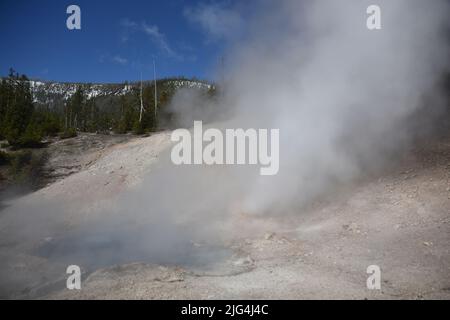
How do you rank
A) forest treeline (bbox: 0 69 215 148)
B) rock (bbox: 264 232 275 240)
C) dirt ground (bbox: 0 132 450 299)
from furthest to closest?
forest treeline (bbox: 0 69 215 148)
rock (bbox: 264 232 275 240)
dirt ground (bbox: 0 132 450 299)

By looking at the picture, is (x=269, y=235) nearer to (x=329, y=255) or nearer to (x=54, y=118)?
(x=329, y=255)

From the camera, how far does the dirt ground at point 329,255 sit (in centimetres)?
496

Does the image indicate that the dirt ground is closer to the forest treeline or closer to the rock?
the rock

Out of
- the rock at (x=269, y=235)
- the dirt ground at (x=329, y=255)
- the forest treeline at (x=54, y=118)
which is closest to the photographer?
the dirt ground at (x=329, y=255)

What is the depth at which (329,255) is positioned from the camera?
21.0 ft

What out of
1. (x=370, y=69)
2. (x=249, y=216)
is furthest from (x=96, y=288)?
(x=370, y=69)

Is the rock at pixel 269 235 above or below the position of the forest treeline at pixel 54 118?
below

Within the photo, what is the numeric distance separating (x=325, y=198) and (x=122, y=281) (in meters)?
5.63

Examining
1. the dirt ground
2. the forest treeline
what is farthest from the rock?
the forest treeline

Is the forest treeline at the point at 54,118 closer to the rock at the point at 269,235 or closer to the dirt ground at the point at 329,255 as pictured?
the dirt ground at the point at 329,255

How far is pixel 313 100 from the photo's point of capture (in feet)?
31.9

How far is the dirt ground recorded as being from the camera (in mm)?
4965

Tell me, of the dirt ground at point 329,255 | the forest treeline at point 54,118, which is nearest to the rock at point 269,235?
the dirt ground at point 329,255
